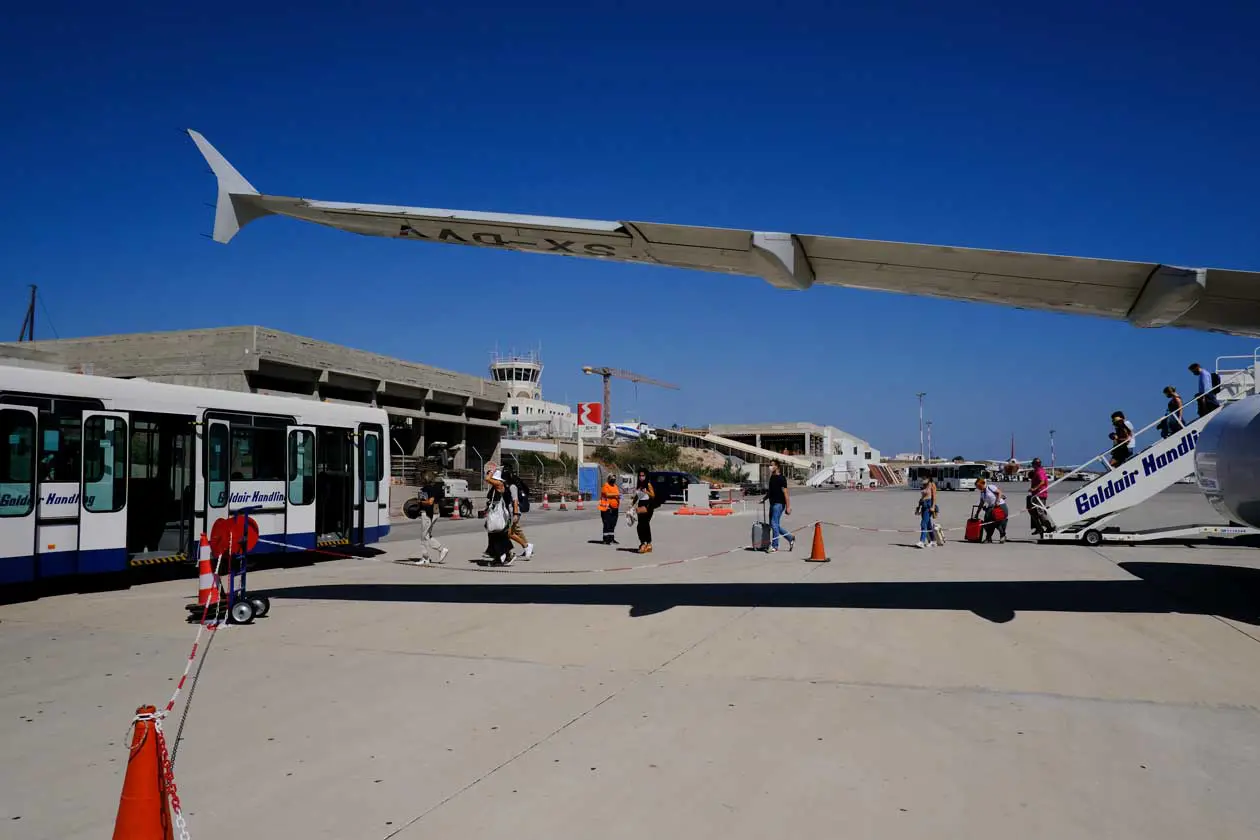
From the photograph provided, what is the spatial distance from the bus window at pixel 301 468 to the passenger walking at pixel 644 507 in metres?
6.41

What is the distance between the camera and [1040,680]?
6.95 meters

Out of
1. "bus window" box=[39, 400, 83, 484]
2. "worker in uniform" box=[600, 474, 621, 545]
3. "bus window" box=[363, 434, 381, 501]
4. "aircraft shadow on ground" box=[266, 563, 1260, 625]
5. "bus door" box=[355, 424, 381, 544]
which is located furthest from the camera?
"worker in uniform" box=[600, 474, 621, 545]

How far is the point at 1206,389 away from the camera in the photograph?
14.6 metres

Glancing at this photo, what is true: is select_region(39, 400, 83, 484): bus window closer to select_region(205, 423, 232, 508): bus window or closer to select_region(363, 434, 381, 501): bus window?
select_region(205, 423, 232, 508): bus window

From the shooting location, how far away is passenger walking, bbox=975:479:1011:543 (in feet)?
63.6

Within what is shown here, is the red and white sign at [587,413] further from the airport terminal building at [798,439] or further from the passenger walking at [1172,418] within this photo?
the airport terminal building at [798,439]

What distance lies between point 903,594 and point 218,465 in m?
11.0

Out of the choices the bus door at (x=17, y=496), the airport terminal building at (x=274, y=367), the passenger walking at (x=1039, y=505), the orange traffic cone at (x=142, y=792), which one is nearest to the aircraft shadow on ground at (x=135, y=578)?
the bus door at (x=17, y=496)

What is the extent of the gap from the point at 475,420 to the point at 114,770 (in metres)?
55.0

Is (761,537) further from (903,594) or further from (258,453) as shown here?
(258,453)

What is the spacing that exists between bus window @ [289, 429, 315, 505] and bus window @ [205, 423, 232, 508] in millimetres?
1250

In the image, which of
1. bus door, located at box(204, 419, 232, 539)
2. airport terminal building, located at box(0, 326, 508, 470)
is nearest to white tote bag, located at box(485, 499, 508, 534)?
bus door, located at box(204, 419, 232, 539)

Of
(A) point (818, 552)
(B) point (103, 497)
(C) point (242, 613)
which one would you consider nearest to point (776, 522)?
(A) point (818, 552)

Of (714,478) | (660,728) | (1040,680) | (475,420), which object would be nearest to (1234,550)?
(1040,680)
